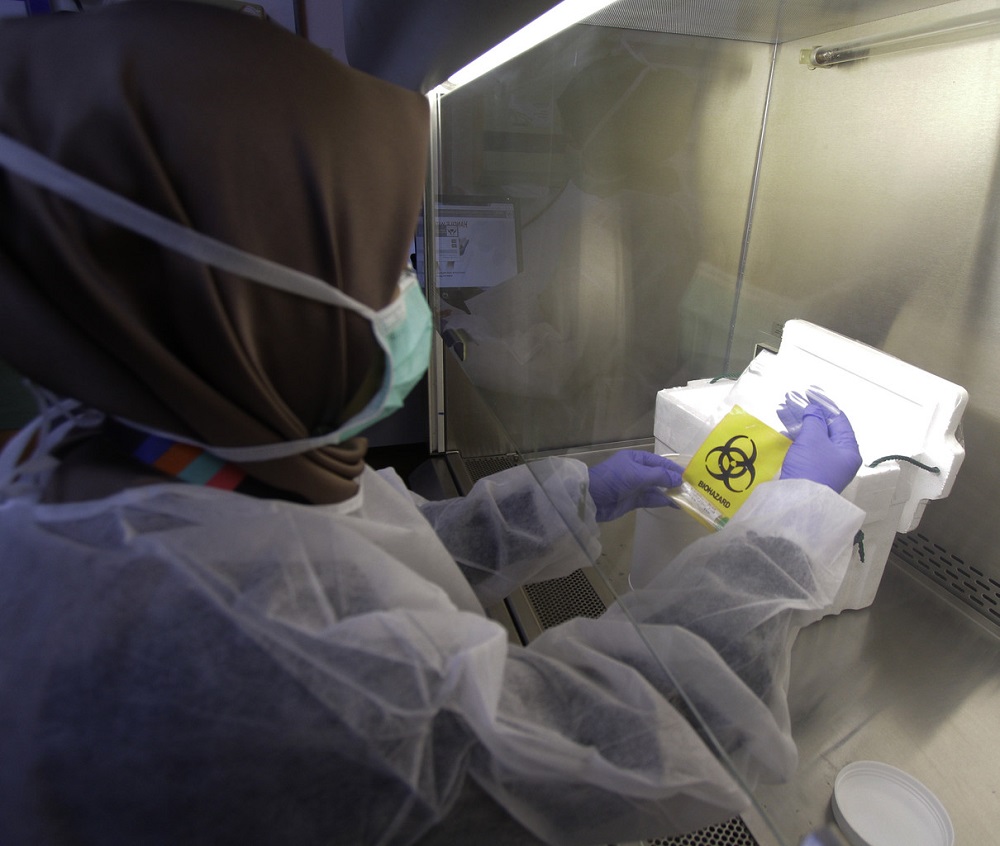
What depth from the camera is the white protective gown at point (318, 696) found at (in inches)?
17.5

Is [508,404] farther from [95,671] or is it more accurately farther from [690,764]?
[95,671]

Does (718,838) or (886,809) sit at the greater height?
(886,809)

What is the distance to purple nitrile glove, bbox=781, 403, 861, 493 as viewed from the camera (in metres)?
0.90

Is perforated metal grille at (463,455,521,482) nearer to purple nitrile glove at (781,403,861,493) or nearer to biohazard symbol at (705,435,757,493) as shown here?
biohazard symbol at (705,435,757,493)

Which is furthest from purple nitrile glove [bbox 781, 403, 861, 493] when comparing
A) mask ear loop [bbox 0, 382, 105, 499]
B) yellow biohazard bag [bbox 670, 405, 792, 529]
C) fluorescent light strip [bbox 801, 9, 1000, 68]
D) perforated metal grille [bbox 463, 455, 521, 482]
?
mask ear loop [bbox 0, 382, 105, 499]

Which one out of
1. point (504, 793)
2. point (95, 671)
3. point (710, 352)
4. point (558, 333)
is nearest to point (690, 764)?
point (504, 793)

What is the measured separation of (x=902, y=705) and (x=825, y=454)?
15.9 inches

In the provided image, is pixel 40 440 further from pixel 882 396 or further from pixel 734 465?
pixel 882 396

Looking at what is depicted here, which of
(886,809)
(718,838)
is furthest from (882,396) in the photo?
(718,838)

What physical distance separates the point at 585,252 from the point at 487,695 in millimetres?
1230

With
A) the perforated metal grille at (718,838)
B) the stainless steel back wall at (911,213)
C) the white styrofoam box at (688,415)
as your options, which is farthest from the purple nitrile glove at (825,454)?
the perforated metal grille at (718,838)

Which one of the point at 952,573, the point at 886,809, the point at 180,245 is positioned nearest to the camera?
the point at 180,245

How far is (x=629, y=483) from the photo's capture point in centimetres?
105

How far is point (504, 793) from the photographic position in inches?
21.5
